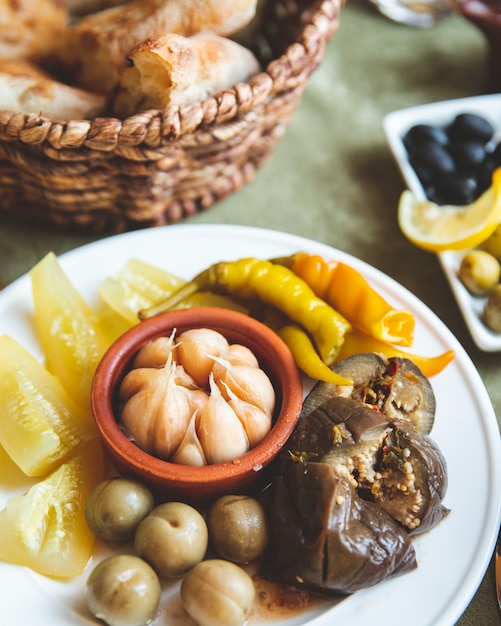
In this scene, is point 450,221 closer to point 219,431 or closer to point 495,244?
point 495,244

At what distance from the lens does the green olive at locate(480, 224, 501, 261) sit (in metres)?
1.81

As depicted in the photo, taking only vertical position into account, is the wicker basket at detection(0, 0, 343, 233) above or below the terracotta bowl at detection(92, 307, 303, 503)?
above

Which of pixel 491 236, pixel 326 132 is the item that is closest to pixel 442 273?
pixel 491 236

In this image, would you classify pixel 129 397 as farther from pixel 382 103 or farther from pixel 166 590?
pixel 382 103

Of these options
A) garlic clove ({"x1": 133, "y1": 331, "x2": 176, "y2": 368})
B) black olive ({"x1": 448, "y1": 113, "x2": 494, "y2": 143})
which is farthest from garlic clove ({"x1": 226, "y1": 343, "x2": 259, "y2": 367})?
black olive ({"x1": 448, "y1": 113, "x2": 494, "y2": 143})

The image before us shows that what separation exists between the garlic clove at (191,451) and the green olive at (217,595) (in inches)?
7.0

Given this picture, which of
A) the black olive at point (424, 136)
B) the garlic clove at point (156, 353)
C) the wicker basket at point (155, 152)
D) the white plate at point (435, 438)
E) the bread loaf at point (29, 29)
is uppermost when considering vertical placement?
the bread loaf at point (29, 29)

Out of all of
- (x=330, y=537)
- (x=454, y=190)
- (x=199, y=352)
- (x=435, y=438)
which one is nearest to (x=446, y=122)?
(x=454, y=190)

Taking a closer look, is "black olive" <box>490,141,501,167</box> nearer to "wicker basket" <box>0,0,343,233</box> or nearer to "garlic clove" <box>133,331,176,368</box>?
"wicker basket" <box>0,0,343,233</box>

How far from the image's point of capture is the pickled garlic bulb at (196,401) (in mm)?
1267

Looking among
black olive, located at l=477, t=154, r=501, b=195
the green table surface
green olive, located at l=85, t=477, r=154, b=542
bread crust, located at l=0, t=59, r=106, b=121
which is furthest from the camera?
black olive, located at l=477, t=154, r=501, b=195

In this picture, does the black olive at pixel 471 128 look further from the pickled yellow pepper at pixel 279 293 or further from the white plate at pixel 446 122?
the pickled yellow pepper at pixel 279 293

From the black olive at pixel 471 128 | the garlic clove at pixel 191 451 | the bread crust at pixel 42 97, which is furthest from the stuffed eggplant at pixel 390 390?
the black olive at pixel 471 128

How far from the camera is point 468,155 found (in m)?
2.05
